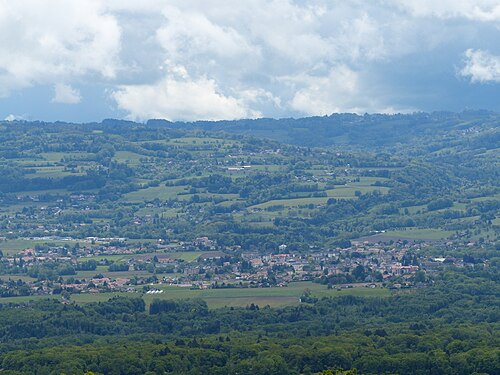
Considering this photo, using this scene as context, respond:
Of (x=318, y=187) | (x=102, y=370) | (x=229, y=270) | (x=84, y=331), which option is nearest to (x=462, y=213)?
(x=318, y=187)

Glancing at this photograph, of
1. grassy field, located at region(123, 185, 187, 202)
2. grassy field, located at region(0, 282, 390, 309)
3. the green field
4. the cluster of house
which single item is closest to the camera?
the green field

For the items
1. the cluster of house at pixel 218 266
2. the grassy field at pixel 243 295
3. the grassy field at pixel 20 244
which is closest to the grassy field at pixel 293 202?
the cluster of house at pixel 218 266

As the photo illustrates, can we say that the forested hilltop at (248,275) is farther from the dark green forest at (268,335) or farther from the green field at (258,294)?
the green field at (258,294)

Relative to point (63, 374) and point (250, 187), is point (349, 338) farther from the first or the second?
point (250, 187)

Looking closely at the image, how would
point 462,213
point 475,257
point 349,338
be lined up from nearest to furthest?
point 349,338
point 475,257
point 462,213

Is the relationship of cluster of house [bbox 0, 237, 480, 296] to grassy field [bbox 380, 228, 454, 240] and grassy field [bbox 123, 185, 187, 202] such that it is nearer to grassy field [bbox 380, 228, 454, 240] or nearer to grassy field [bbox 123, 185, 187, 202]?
grassy field [bbox 380, 228, 454, 240]

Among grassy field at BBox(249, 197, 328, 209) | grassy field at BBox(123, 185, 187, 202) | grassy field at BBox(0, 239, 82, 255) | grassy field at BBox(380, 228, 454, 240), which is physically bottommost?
grassy field at BBox(0, 239, 82, 255)

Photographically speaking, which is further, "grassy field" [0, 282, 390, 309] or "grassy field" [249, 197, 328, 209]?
"grassy field" [249, 197, 328, 209]

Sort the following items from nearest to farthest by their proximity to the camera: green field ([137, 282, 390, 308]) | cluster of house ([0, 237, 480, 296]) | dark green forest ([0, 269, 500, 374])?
1. dark green forest ([0, 269, 500, 374])
2. green field ([137, 282, 390, 308])
3. cluster of house ([0, 237, 480, 296])

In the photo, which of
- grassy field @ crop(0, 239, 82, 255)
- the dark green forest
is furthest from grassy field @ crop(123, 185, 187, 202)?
the dark green forest
